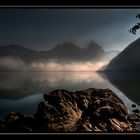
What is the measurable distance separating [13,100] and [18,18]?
1.35m

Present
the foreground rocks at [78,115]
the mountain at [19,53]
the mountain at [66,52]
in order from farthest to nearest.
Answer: the mountain at [66,52]
the mountain at [19,53]
the foreground rocks at [78,115]

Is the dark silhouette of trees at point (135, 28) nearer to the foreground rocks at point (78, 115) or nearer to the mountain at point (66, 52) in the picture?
the mountain at point (66, 52)

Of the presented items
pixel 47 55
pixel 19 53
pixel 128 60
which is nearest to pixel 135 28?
pixel 128 60

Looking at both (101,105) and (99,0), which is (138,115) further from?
(99,0)

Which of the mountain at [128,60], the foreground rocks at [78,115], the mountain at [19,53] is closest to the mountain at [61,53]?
the mountain at [19,53]

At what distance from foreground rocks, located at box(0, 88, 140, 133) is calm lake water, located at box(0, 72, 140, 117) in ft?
0.31

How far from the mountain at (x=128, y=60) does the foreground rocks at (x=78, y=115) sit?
41cm

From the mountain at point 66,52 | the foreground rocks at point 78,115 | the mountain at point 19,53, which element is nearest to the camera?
the foreground rocks at point 78,115

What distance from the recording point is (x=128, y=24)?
3959mm

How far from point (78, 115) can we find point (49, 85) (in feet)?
2.26

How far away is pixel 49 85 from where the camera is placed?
390cm

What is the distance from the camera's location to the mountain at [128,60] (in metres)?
3.80

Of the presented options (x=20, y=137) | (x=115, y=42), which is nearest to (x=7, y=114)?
(x=20, y=137)

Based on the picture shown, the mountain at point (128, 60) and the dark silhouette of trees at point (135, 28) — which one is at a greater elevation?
the dark silhouette of trees at point (135, 28)
